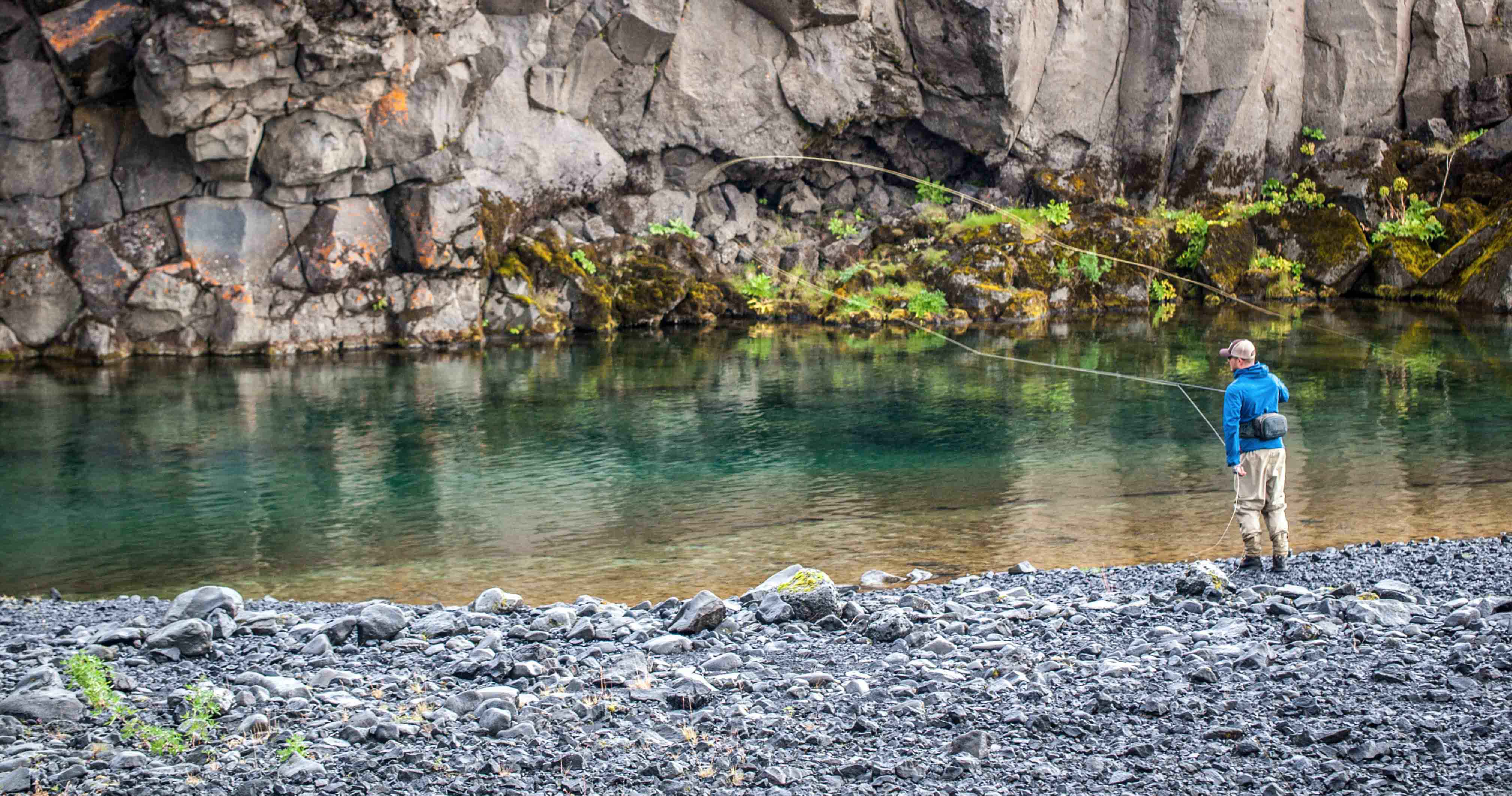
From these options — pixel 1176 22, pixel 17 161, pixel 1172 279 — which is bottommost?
pixel 1172 279

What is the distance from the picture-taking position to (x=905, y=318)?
3002 cm

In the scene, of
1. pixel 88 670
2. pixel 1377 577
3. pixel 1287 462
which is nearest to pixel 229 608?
A: pixel 88 670

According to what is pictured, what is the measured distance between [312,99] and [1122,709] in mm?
21852

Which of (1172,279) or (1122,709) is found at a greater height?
(1172,279)

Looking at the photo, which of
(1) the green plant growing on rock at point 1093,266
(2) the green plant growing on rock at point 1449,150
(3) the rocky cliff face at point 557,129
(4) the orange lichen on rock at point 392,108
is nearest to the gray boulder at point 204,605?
(3) the rocky cliff face at point 557,129

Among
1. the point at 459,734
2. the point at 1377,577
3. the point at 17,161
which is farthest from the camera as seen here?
the point at 17,161

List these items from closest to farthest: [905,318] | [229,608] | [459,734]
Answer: [459,734], [229,608], [905,318]

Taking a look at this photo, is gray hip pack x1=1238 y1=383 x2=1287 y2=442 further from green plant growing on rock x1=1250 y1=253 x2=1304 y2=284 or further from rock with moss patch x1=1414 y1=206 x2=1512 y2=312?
green plant growing on rock x1=1250 y1=253 x2=1304 y2=284

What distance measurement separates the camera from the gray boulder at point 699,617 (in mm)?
7113

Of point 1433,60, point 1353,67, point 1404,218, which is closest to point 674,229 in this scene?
point 1404,218

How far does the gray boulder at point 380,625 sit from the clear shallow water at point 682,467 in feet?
7.62

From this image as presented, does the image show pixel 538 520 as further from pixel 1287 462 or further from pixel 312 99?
pixel 312 99

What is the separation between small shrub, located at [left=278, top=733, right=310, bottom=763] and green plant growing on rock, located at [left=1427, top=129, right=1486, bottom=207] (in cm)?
3449

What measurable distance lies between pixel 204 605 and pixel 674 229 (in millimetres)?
24084
